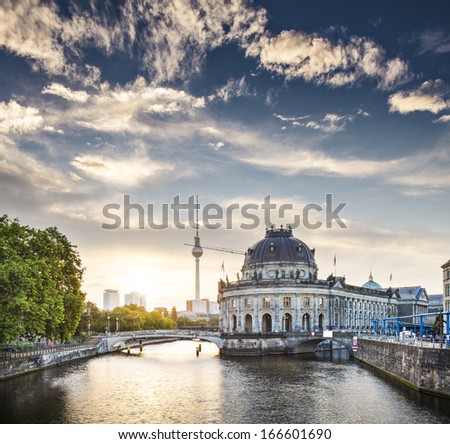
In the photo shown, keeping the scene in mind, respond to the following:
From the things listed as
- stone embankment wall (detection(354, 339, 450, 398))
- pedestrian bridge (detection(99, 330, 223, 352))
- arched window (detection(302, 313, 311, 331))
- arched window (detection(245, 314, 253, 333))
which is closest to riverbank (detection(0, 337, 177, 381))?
pedestrian bridge (detection(99, 330, 223, 352))

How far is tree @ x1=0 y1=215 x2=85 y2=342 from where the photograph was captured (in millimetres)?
49125

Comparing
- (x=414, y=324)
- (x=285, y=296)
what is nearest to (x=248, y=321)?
(x=285, y=296)

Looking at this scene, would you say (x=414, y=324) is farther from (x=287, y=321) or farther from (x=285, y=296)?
(x=287, y=321)

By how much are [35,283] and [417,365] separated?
36902 millimetres

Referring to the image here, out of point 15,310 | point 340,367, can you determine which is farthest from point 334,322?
point 15,310

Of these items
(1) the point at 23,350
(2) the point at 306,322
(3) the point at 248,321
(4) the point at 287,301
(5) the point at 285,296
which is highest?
(5) the point at 285,296

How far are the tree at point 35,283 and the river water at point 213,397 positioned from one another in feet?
17.3

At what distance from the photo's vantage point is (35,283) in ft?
176

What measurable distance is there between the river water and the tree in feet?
17.3

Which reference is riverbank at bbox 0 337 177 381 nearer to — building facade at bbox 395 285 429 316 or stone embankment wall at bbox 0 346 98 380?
stone embankment wall at bbox 0 346 98 380

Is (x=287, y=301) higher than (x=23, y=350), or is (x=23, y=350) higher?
(x=287, y=301)

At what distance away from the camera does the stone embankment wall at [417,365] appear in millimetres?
41356

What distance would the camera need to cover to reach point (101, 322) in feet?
422
